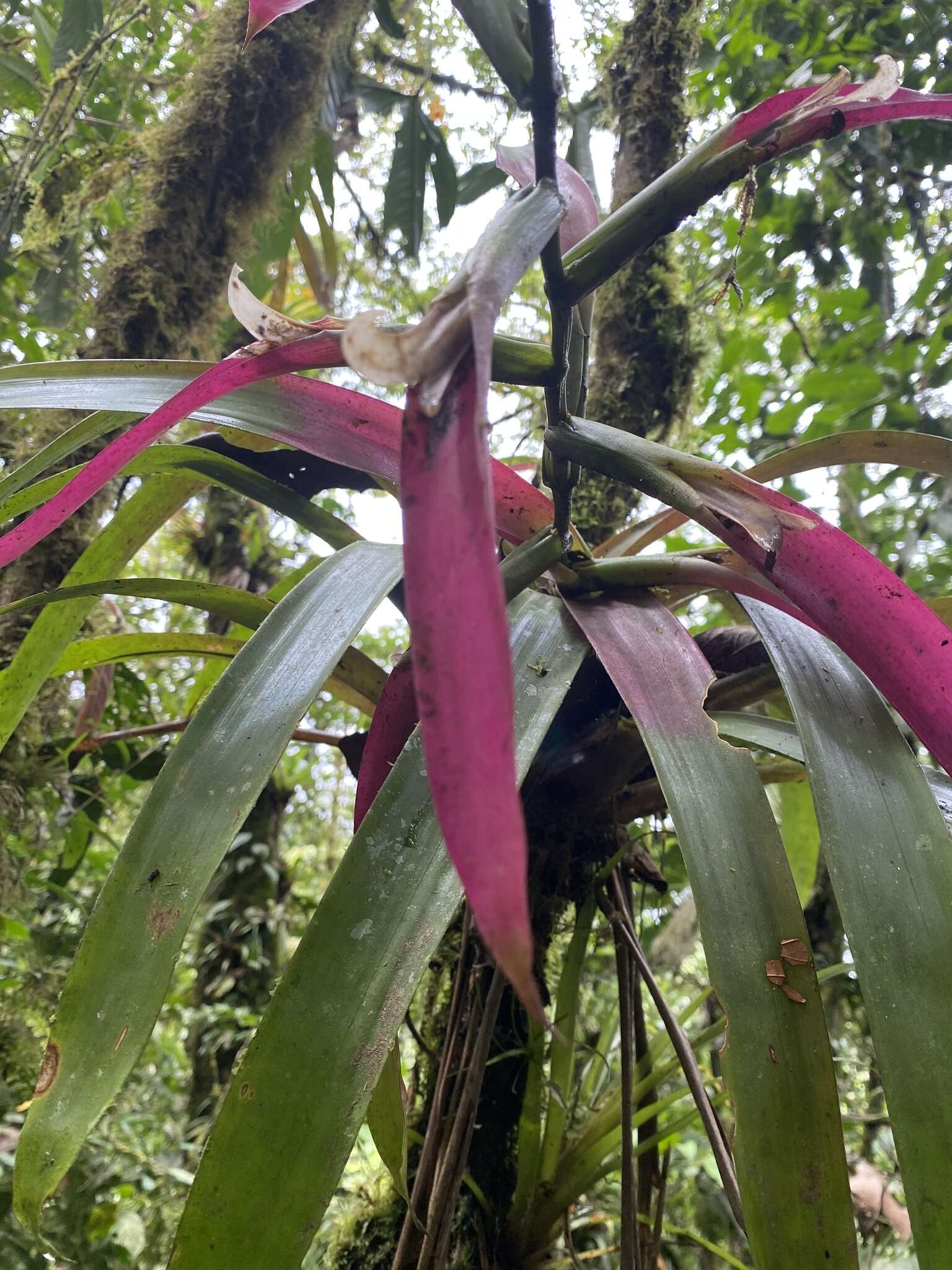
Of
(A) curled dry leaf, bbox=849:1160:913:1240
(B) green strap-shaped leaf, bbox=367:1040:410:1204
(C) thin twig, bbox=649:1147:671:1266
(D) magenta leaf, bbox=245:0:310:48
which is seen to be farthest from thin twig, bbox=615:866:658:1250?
(D) magenta leaf, bbox=245:0:310:48

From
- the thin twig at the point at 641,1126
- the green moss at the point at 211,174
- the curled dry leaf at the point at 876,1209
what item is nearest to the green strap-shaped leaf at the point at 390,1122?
the thin twig at the point at 641,1126

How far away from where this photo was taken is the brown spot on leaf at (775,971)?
302mm

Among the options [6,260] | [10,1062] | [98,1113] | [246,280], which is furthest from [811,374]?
[10,1062]

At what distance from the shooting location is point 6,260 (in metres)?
1.23

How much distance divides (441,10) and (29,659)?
2.19m

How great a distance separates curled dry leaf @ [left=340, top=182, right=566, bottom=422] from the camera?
201 millimetres

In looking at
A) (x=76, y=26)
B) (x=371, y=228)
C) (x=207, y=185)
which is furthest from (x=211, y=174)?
(x=371, y=228)

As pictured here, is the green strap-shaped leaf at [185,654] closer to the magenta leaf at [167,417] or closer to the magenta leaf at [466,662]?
the magenta leaf at [167,417]

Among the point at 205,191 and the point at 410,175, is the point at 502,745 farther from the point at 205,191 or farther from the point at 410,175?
the point at 410,175

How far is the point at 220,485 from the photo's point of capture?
0.58m

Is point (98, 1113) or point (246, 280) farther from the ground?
point (246, 280)

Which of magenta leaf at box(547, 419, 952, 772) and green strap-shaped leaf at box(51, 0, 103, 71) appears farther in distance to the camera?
green strap-shaped leaf at box(51, 0, 103, 71)

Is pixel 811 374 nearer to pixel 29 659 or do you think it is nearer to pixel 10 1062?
pixel 29 659

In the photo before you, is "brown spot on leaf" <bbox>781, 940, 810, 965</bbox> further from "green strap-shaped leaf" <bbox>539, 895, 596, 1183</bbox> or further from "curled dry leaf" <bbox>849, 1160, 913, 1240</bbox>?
"curled dry leaf" <bbox>849, 1160, 913, 1240</bbox>
